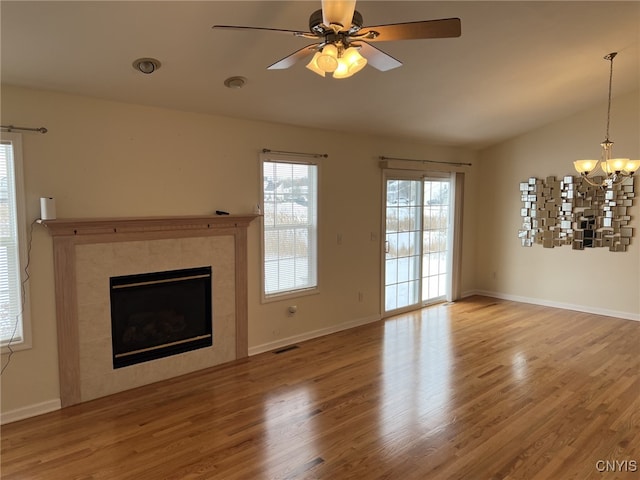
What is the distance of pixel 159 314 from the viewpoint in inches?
154

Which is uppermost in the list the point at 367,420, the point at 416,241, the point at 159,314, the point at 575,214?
the point at 575,214

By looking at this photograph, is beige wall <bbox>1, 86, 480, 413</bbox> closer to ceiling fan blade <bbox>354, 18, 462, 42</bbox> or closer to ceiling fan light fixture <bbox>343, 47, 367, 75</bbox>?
ceiling fan light fixture <bbox>343, 47, 367, 75</bbox>

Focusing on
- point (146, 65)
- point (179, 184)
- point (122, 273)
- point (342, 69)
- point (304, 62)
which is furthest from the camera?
point (179, 184)

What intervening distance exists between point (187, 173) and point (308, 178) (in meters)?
1.47

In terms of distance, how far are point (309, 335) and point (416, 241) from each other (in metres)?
2.31

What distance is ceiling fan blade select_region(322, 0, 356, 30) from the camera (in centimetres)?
171

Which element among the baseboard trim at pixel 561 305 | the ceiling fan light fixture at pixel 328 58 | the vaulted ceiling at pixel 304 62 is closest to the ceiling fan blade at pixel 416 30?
the ceiling fan light fixture at pixel 328 58

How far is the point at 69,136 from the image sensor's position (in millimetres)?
3297

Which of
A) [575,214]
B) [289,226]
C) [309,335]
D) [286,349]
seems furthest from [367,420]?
[575,214]

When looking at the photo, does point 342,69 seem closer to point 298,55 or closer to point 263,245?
point 298,55

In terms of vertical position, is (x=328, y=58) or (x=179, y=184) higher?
(x=328, y=58)

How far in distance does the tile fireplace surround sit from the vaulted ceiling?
105 centimetres

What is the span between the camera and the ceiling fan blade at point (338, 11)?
5.63ft

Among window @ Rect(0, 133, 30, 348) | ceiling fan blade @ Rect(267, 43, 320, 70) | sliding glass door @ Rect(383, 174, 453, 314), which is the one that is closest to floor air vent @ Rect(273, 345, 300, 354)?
sliding glass door @ Rect(383, 174, 453, 314)
